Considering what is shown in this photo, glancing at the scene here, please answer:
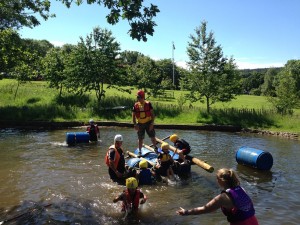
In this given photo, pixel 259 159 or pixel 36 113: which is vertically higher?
pixel 36 113

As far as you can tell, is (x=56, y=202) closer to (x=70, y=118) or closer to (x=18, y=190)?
(x=18, y=190)

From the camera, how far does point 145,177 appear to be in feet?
38.6

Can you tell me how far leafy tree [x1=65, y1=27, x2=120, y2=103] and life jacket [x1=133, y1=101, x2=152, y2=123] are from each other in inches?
785

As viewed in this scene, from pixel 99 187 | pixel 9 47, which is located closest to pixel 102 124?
pixel 9 47

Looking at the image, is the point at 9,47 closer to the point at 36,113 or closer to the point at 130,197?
the point at 36,113

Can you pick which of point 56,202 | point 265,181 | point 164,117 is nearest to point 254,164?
point 265,181

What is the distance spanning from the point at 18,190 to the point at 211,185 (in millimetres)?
6645

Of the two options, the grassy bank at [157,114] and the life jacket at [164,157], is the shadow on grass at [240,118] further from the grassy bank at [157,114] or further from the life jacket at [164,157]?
the life jacket at [164,157]

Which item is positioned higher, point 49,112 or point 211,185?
point 49,112

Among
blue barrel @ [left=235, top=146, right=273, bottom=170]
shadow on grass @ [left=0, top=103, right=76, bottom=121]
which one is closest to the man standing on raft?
blue barrel @ [left=235, top=146, right=273, bottom=170]

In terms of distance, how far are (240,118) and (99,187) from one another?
19.6m

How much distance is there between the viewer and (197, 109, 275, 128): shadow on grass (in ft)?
90.9

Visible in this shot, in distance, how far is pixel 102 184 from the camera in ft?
39.7

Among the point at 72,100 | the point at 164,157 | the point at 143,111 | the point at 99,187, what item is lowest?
the point at 99,187
